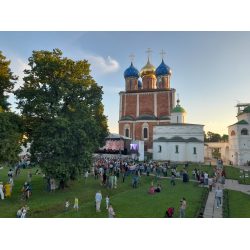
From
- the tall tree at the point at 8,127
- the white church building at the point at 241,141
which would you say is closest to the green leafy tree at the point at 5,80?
the tall tree at the point at 8,127

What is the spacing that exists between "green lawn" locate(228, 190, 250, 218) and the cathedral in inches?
1204

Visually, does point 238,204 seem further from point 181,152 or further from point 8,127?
point 181,152

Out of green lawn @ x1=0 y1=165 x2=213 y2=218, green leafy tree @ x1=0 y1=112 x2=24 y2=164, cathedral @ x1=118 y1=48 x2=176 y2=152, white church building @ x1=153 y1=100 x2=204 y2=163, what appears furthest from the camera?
cathedral @ x1=118 y1=48 x2=176 y2=152

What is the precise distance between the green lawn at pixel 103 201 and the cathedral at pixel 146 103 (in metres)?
29.9

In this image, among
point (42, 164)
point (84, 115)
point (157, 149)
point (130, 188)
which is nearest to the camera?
point (42, 164)

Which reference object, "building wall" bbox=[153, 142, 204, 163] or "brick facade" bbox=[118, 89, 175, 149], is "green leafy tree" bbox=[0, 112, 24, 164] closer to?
"building wall" bbox=[153, 142, 204, 163]

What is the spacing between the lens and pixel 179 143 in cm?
3241

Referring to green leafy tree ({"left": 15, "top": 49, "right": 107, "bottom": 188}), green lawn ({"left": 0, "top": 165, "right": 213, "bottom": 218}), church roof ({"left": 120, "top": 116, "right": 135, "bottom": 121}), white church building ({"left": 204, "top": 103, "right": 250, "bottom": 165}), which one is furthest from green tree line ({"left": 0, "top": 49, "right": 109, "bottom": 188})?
church roof ({"left": 120, "top": 116, "right": 135, "bottom": 121})

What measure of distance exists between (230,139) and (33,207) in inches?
1374

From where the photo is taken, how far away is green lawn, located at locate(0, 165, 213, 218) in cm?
972
